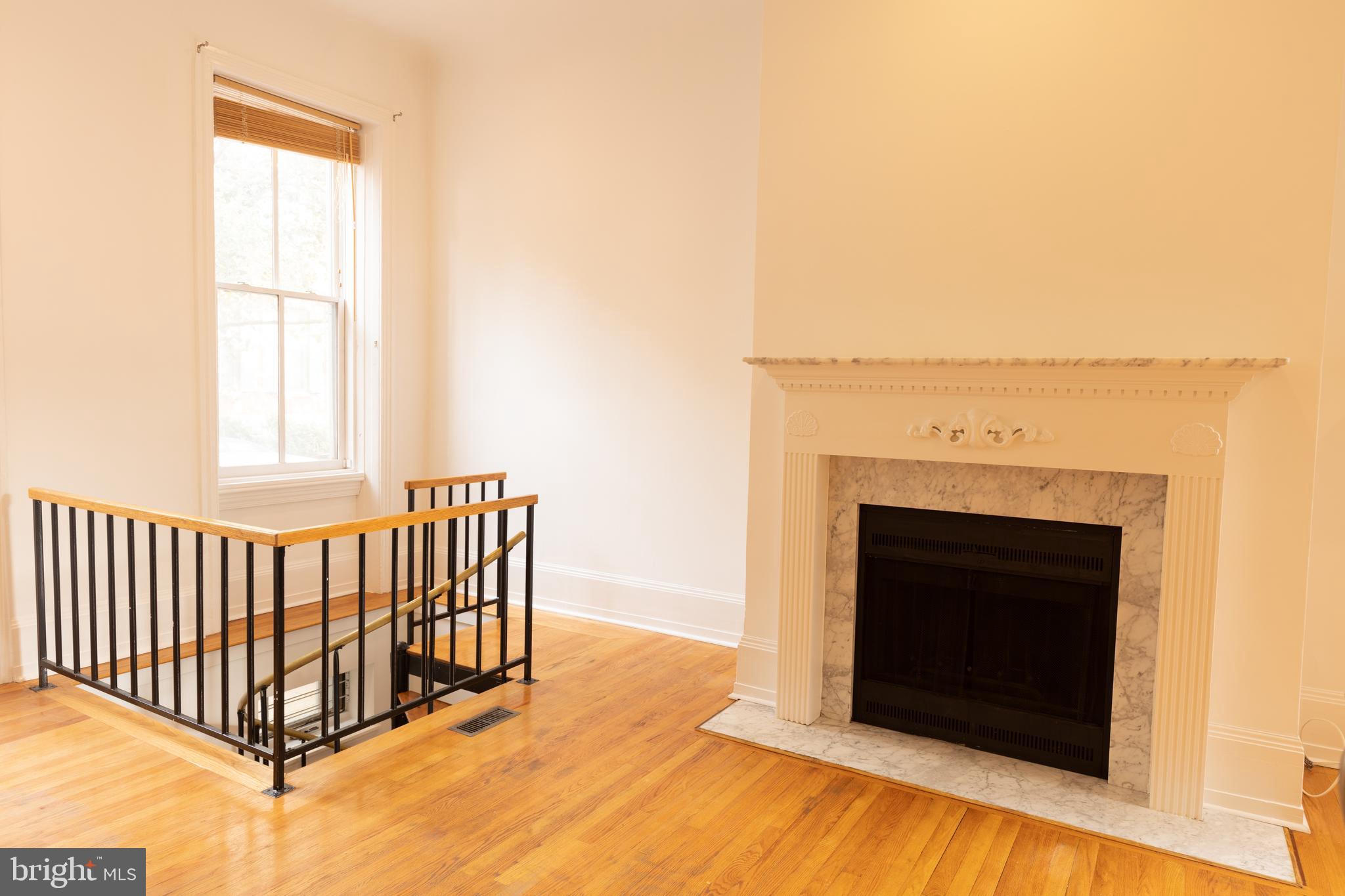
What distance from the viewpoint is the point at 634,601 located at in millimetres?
4750

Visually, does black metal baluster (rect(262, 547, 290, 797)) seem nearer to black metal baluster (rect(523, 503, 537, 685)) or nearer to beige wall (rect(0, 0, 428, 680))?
black metal baluster (rect(523, 503, 537, 685))

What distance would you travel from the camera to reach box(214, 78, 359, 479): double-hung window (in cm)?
448

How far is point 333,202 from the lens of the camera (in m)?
5.02

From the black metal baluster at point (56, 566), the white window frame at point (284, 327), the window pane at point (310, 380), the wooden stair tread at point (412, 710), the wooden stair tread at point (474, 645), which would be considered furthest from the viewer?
the window pane at point (310, 380)

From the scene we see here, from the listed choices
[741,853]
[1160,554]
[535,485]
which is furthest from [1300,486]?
[535,485]

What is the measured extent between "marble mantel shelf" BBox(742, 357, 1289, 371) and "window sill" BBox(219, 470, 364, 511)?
2.90 metres

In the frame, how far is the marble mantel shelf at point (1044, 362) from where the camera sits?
8.32 feet

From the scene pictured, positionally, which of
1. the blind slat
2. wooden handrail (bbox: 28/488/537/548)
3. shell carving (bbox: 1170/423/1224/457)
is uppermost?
the blind slat

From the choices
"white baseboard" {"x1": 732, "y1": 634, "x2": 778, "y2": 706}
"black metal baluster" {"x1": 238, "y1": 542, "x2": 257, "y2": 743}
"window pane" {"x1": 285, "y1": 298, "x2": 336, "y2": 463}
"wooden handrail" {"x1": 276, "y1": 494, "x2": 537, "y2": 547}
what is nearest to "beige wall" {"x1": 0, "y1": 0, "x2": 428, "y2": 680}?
"window pane" {"x1": 285, "y1": 298, "x2": 336, "y2": 463}

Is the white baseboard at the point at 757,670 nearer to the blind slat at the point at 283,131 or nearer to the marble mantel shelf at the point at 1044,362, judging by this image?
the marble mantel shelf at the point at 1044,362

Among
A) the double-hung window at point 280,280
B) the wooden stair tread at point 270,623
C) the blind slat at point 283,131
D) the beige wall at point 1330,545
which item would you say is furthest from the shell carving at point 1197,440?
the blind slat at point 283,131

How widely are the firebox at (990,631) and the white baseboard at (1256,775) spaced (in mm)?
326

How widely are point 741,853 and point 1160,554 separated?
5.70 ft

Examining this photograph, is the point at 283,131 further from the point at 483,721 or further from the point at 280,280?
the point at 483,721
